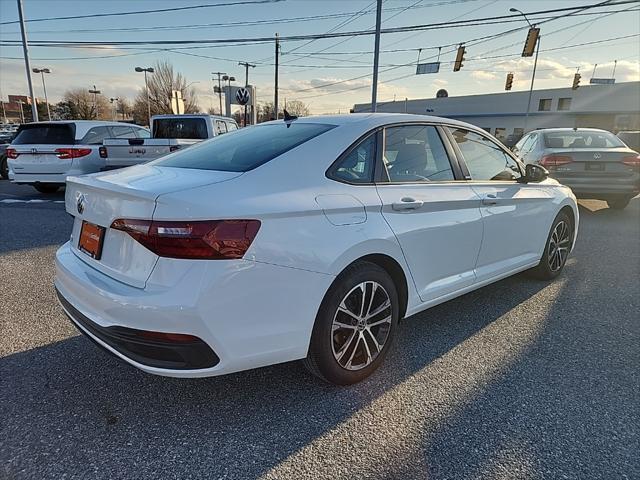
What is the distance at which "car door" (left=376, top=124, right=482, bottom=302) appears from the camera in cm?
274

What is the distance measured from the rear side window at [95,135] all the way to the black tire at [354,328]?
8.84 metres

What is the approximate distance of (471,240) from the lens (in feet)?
10.7

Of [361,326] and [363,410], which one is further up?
[361,326]

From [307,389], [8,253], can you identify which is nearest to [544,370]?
[307,389]

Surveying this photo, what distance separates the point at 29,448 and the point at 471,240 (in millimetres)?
2931

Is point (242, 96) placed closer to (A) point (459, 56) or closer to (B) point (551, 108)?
(A) point (459, 56)

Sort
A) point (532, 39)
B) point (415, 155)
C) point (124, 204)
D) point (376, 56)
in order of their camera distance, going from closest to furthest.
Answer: point (124, 204) → point (415, 155) → point (376, 56) → point (532, 39)

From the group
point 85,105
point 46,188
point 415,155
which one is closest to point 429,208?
point 415,155

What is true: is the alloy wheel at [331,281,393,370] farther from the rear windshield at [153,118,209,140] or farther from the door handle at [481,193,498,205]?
the rear windshield at [153,118,209,140]

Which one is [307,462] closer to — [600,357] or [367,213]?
[367,213]

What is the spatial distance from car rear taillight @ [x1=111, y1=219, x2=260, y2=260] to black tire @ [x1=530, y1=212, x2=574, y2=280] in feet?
11.5

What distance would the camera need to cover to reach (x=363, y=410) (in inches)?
95.7

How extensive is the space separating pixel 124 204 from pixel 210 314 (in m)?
0.68

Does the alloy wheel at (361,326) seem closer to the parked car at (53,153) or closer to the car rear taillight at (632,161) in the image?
the car rear taillight at (632,161)
